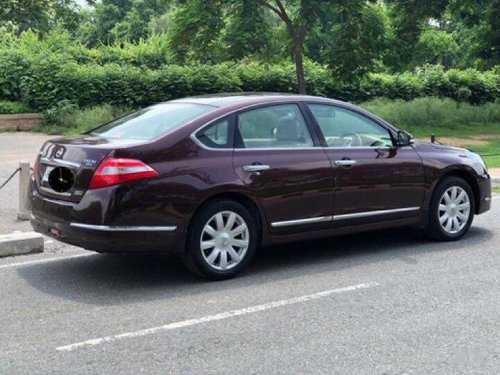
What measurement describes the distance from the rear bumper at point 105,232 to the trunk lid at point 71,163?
13 centimetres

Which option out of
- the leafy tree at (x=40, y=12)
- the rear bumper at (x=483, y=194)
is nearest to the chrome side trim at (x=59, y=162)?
the rear bumper at (x=483, y=194)

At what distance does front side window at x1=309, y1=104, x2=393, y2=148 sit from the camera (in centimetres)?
706

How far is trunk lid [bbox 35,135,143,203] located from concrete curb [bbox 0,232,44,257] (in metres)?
0.97

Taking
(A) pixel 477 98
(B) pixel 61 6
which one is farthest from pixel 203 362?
(A) pixel 477 98

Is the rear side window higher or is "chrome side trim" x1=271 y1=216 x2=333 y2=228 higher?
the rear side window

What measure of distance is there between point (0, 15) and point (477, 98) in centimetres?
2278

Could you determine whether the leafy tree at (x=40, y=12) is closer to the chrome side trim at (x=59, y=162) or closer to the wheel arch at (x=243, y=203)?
the chrome side trim at (x=59, y=162)

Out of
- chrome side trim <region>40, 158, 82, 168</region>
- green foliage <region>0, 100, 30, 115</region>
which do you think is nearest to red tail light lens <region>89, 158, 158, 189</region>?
chrome side trim <region>40, 158, 82, 168</region>

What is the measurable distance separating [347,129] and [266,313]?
97.6 inches

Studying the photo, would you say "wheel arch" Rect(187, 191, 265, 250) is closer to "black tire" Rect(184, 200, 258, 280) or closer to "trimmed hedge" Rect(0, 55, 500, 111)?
"black tire" Rect(184, 200, 258, 280)

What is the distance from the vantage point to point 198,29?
2208 centimetres

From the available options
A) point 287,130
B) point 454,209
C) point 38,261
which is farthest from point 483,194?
point 38,261

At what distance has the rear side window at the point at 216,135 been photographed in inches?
249

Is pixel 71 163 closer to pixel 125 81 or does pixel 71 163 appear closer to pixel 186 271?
pixel 186 271
